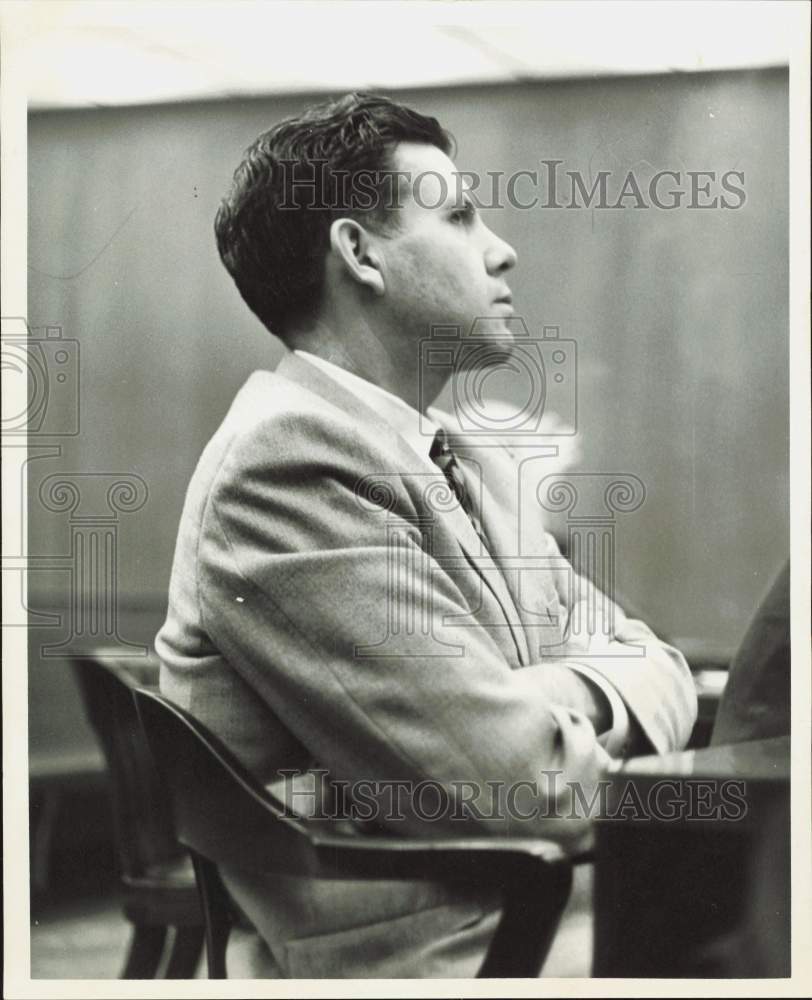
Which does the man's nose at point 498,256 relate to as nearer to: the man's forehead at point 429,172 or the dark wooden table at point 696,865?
the man's forehead at point 429,172

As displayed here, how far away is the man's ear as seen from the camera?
248cm

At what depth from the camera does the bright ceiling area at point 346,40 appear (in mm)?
2553

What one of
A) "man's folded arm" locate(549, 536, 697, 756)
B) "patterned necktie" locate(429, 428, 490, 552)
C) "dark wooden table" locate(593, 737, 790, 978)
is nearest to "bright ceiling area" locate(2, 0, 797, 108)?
"patterned necktie" locate(429, 428, 490, 552)

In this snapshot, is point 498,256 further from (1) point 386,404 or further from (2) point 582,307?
(1) point 386,404

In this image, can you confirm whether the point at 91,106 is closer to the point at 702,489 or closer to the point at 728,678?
the point at 702,489

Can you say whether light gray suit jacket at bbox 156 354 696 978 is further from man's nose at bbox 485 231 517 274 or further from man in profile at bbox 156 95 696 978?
man's nose at bbox 485 231 517 274

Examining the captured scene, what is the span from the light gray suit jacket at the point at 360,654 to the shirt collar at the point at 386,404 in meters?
0.02

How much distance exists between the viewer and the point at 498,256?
2.53m

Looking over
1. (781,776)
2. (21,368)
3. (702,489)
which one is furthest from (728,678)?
(21,368)

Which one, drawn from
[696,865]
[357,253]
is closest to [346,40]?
[357,253]

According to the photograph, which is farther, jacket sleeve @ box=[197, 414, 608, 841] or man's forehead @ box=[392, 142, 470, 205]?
man's forehead @ box=[392, 142, 470, 205]

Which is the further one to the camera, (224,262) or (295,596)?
(224,262)

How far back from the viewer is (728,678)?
8.32ft

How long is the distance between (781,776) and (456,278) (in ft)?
4.18
